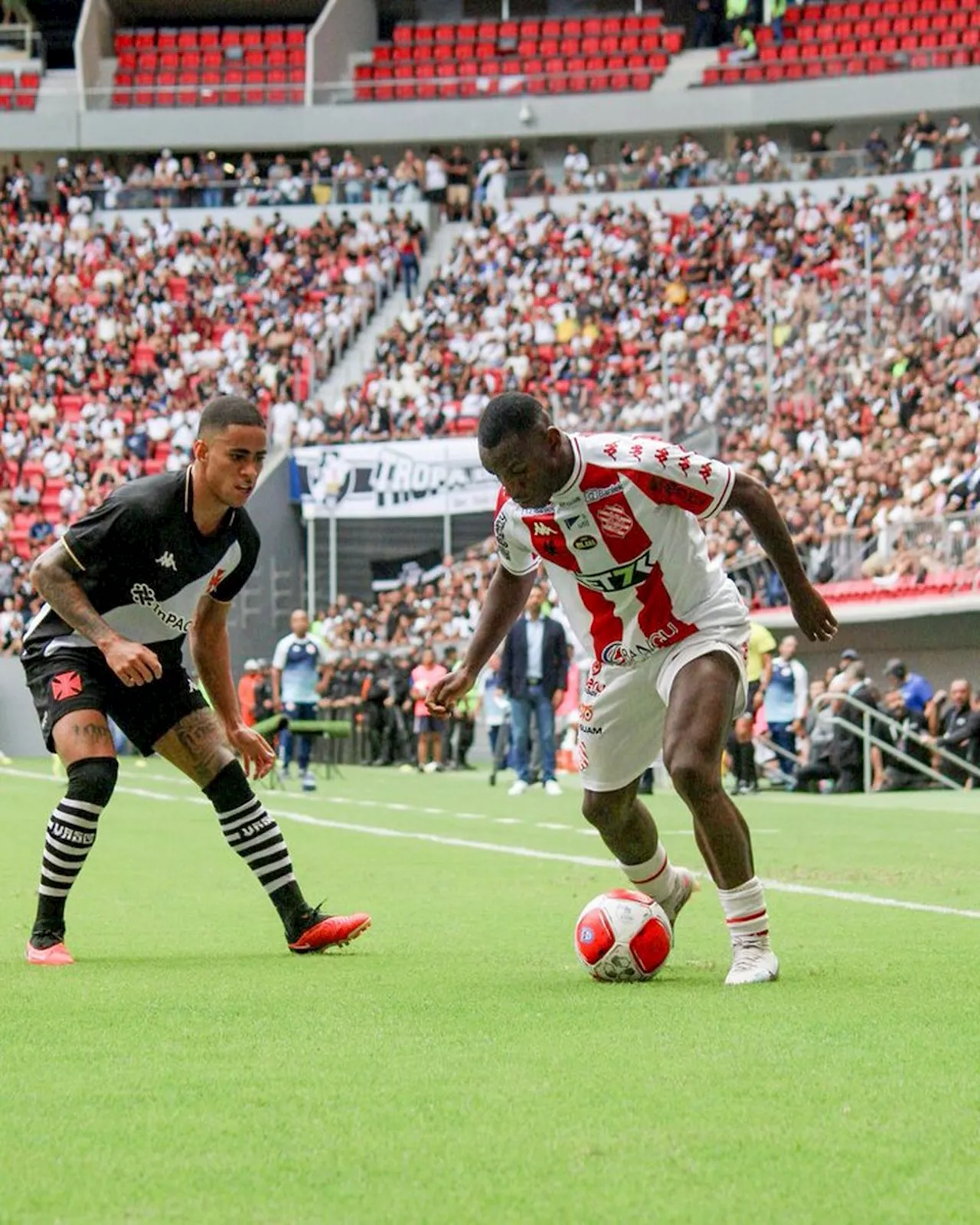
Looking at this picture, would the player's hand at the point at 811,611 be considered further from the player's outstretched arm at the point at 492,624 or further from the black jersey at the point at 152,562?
the black jersey at the point at 152,562

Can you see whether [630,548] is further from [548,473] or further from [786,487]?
[786,487]

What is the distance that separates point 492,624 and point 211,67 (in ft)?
167

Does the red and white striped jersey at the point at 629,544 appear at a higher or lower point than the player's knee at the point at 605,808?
higher

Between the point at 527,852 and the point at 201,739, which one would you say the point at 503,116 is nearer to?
the point at 527,852

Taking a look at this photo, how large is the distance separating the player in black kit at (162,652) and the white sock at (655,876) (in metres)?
1.05

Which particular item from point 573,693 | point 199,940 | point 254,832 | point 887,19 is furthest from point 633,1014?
point 887,19

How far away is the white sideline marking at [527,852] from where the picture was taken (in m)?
9.72

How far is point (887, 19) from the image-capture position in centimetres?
5016

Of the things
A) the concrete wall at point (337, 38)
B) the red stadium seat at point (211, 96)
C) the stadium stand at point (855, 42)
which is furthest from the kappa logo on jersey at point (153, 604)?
the red stadium seat at point (211, 96)

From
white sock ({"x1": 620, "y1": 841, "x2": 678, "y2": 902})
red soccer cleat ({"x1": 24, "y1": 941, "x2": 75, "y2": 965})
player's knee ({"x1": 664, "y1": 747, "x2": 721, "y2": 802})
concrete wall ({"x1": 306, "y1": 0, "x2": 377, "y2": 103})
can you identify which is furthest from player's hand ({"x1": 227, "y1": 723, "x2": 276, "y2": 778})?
concrete wall ({"x1": 306, "y1": 0, "x2": 377, "y2": 103})

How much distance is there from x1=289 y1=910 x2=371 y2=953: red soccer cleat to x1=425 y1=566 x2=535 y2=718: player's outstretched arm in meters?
0.92

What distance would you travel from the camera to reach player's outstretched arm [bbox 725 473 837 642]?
7.02 metres

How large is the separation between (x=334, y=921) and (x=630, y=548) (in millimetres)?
1964

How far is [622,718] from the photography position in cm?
740
